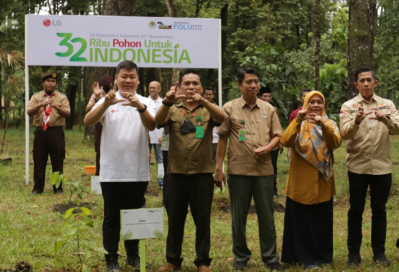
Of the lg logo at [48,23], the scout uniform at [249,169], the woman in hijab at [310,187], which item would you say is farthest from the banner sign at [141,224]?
the lg logo at [48,23]

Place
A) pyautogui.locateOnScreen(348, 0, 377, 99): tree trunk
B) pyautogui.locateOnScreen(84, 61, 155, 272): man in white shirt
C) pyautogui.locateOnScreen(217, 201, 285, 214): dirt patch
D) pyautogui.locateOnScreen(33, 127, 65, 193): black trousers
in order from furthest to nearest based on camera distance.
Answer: pyautogui.locateOnScreen(33, 127, 65, 193): black trousers < pyautogui.locateOnScreen(217, 201, 285, 214): dirt patch < pyautogui.locateOnScreen(348, 0, 377, 99): tree trunk < pyautogui.locateOnScreen(84, 61, 155, 272): man in white shirt

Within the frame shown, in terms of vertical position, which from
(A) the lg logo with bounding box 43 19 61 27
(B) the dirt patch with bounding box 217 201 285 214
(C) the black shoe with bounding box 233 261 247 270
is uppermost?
(A) the lg logo with bounding box 43 19 61 27

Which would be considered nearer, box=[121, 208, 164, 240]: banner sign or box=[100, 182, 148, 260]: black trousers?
box=[121, 208, 164, 240]: banner sign

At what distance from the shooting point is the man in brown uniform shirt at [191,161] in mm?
4957

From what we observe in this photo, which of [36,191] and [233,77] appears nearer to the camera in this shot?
[36,191]

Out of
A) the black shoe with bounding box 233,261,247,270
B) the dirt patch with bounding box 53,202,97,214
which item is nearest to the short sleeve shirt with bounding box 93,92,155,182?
the black shoe with bounding box 233,261,247,270

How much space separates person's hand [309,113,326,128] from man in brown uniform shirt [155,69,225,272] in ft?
2.86

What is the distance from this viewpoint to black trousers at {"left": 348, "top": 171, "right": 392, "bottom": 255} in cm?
543

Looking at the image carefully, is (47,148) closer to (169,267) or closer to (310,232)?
(169,267)

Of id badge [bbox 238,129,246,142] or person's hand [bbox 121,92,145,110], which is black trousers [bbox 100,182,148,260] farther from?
id badge [bbox 238,129,246,142]

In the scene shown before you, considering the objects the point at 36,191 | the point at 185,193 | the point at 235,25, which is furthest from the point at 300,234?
the point at 235,25

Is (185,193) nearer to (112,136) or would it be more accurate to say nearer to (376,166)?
(112,136)

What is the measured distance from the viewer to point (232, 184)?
17.7 ft

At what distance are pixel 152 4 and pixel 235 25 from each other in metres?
7.09
